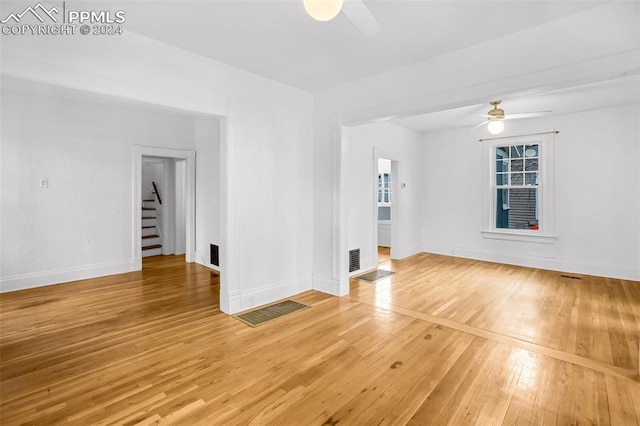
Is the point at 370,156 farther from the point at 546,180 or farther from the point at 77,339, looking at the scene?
the point at 77,339

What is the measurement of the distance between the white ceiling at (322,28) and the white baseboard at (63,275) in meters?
3.97

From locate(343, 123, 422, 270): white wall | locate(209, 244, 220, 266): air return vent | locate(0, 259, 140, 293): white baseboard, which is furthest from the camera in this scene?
locate(209, 244, 220, 266): air return vent

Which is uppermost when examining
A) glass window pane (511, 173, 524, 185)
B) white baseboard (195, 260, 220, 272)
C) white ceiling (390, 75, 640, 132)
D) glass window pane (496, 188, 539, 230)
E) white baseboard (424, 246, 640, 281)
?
white ceiling (390, 75, 640, 132)

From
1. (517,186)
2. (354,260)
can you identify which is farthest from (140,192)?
(517,186)

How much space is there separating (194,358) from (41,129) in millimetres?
4438

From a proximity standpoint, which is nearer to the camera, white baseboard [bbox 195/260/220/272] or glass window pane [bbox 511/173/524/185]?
white baseboard [bbox 195/260/220/272]

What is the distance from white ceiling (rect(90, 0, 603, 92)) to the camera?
2.43 metres

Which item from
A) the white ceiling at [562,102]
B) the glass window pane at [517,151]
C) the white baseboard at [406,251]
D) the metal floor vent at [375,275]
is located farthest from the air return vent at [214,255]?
A: the glass window pane at [517,151]

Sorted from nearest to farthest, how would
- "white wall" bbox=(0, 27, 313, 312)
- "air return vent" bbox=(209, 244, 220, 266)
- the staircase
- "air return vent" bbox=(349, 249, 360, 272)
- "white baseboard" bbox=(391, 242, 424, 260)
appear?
"white wall" bbox=(0, 27, 313, 312) → "air return vent" bbox=(349, 249, 360, 272) → "air return vent" bbox=(209, 244, 220, 266) → "white baseboard" bbox=(391, 242, 424, 260) → the staircase

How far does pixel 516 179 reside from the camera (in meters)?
6.32

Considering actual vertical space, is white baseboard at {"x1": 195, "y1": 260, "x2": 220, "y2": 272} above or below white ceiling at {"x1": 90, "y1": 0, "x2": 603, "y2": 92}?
below

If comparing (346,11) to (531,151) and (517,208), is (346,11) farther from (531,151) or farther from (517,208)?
(517,208)

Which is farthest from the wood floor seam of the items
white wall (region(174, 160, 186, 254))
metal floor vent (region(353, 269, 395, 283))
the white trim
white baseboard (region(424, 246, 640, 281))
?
white wall (region(174, 160, 186, 254))

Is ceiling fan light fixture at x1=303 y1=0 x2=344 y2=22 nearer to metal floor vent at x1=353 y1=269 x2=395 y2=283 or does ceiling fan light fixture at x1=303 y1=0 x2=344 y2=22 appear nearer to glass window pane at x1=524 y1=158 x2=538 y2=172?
Answer: metal floor vent at x1=353 y1=269 x2=395 y2=283
